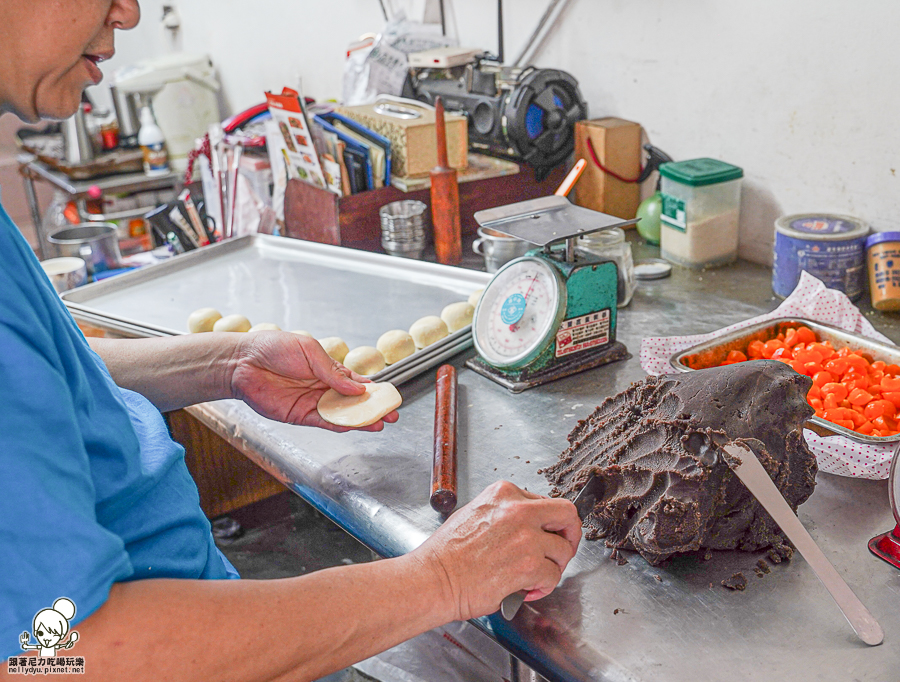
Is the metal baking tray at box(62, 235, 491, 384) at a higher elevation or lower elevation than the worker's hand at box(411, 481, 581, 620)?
lower

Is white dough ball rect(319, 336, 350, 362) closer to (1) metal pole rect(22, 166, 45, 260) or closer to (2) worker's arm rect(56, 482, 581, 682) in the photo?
(2) worker's arm rect(56, 482, 581, 682)

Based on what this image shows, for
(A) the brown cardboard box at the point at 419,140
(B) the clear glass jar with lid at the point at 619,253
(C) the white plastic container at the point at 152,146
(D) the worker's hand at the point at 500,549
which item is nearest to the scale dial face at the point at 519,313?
(B) the clear glass jar with lid at the point at 619,253

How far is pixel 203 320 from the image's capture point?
5.95 ft

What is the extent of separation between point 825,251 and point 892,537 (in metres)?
0.93

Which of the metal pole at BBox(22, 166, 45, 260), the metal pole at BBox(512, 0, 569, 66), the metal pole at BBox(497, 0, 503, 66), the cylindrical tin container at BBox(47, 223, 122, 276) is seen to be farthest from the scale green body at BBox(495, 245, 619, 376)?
the metal pole at BBox(22, 166, 45, 260)

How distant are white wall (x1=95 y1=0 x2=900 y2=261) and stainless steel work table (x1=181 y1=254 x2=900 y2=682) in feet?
2.34

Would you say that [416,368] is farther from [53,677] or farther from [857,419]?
[53,677]

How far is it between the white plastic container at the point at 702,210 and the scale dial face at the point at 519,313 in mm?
739

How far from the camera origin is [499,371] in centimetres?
150

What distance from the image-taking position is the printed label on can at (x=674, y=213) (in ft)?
6.66

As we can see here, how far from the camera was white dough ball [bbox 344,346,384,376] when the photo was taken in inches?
60.7

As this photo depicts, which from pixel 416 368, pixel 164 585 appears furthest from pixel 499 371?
pixel 164 585

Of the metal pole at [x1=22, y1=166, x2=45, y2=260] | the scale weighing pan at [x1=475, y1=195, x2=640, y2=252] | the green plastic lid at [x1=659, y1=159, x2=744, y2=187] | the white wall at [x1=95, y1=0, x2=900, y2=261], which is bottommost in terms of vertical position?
the metal pole at [x1=22, y1=166, x2=45, y2=260]

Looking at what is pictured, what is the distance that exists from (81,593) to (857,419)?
1.08 meters
